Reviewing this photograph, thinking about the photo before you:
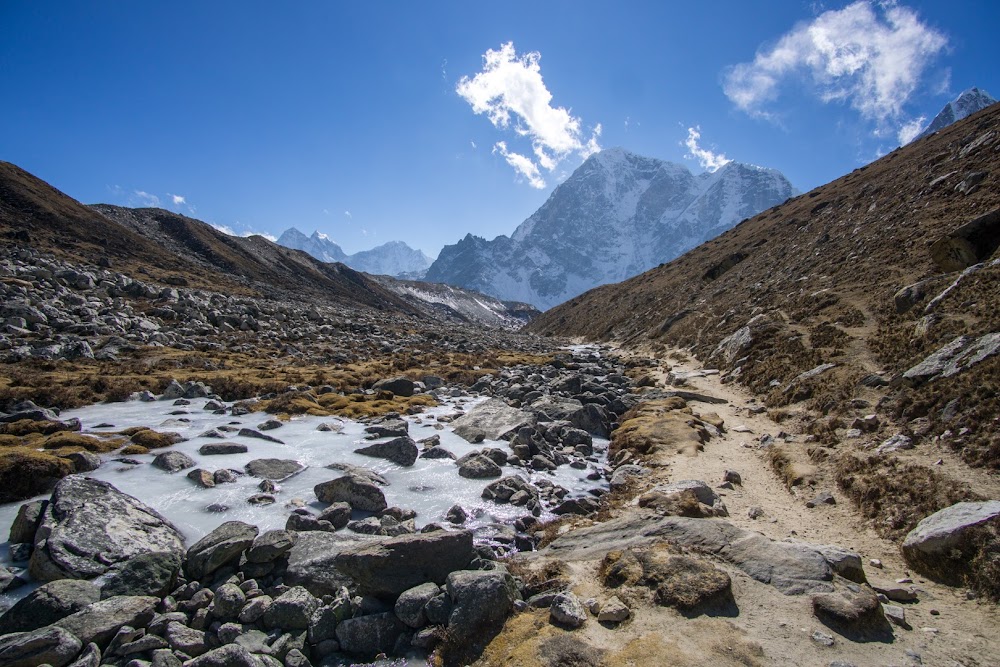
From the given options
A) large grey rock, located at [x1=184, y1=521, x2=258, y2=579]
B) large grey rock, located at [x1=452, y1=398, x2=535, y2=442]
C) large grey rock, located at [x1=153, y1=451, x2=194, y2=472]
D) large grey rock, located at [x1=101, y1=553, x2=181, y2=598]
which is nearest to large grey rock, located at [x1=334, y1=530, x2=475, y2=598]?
large grey rock, located at [x1=184, y1=521, x2=258, y2=579]

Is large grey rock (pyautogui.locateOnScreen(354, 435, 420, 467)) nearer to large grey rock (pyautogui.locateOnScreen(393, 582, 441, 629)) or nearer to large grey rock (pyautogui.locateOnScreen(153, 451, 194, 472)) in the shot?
large grey rock (pyautogui.locateOnScreen(153, 451, 194, 472))

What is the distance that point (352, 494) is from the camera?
1206 centimetres

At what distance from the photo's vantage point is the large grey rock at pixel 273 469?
43.4 feet

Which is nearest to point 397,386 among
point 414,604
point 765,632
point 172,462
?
point 172,462

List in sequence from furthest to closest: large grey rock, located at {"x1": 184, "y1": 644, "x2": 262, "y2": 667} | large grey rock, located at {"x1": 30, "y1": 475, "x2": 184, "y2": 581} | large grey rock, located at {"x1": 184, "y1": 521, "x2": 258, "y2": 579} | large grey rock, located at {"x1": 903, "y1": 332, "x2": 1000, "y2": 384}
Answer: large grey rock, located at {"x1": 903, "y1": 332, "x2": 1000, "y2": 384} < large grey rock, located at {"x1": 184, "y1": 521, "x2": 258, "y2": 579} < large grey rock, located at {"x1": 30, "y1": 475, "x2": 184, "y2": 581} < large grey rock, located at {"x1": 184, "y1": 644, "x2": 262, "y2": 667}

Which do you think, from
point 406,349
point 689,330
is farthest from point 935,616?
point 406,349

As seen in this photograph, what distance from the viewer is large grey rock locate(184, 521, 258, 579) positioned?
834 cm

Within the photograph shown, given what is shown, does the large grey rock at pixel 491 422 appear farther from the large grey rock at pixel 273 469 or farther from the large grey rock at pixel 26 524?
the large grey rock at pixel 26 524

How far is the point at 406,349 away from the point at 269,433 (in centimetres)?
2828

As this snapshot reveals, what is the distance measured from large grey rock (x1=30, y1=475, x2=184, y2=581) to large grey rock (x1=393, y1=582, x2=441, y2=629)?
4.53 metres

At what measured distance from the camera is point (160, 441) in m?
14.6

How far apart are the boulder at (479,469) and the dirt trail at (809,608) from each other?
5.38 m

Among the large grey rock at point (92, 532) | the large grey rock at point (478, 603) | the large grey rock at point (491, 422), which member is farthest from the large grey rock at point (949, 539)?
the large grey rock at point (92, 532)

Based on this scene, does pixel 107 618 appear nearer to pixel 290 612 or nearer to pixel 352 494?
pixel 290 612
